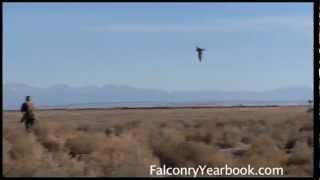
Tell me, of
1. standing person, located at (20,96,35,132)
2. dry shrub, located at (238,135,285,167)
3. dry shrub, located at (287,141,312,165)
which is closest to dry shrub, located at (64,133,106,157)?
standing person, located at (20,96,35,132)

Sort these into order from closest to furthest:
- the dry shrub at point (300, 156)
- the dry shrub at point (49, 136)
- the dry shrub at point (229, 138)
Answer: the dry shrub at point (300, 156) → the dry shrub at point (49, 136) → the dry shrub at point (229, 138)

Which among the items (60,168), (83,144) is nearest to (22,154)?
(83,144)

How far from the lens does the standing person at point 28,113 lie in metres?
12.5

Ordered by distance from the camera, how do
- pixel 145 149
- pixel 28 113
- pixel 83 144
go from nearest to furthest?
pixel 145 149 < pixel 28 113 < pixel 83 144

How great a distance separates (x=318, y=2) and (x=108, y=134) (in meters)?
5.96

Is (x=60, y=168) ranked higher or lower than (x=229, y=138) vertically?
lower

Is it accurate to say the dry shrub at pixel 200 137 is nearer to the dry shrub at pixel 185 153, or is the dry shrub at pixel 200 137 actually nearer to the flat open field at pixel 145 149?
the flat open field at pixel 145 149

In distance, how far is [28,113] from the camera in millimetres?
13328

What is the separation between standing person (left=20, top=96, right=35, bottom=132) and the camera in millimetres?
12535

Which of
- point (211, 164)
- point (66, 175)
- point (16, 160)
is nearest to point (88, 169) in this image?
point (66, 175)

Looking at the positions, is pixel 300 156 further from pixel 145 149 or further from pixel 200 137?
pixel 145 149

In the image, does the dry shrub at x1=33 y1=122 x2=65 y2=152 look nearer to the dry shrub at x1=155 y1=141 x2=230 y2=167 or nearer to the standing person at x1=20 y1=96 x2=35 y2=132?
the standing person at x1=20 y1=96 x2=35 y2=132

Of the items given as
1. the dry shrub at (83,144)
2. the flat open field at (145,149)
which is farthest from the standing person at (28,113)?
the dry shrub at (83,144)

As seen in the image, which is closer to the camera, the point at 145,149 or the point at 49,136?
the point at 145,149
